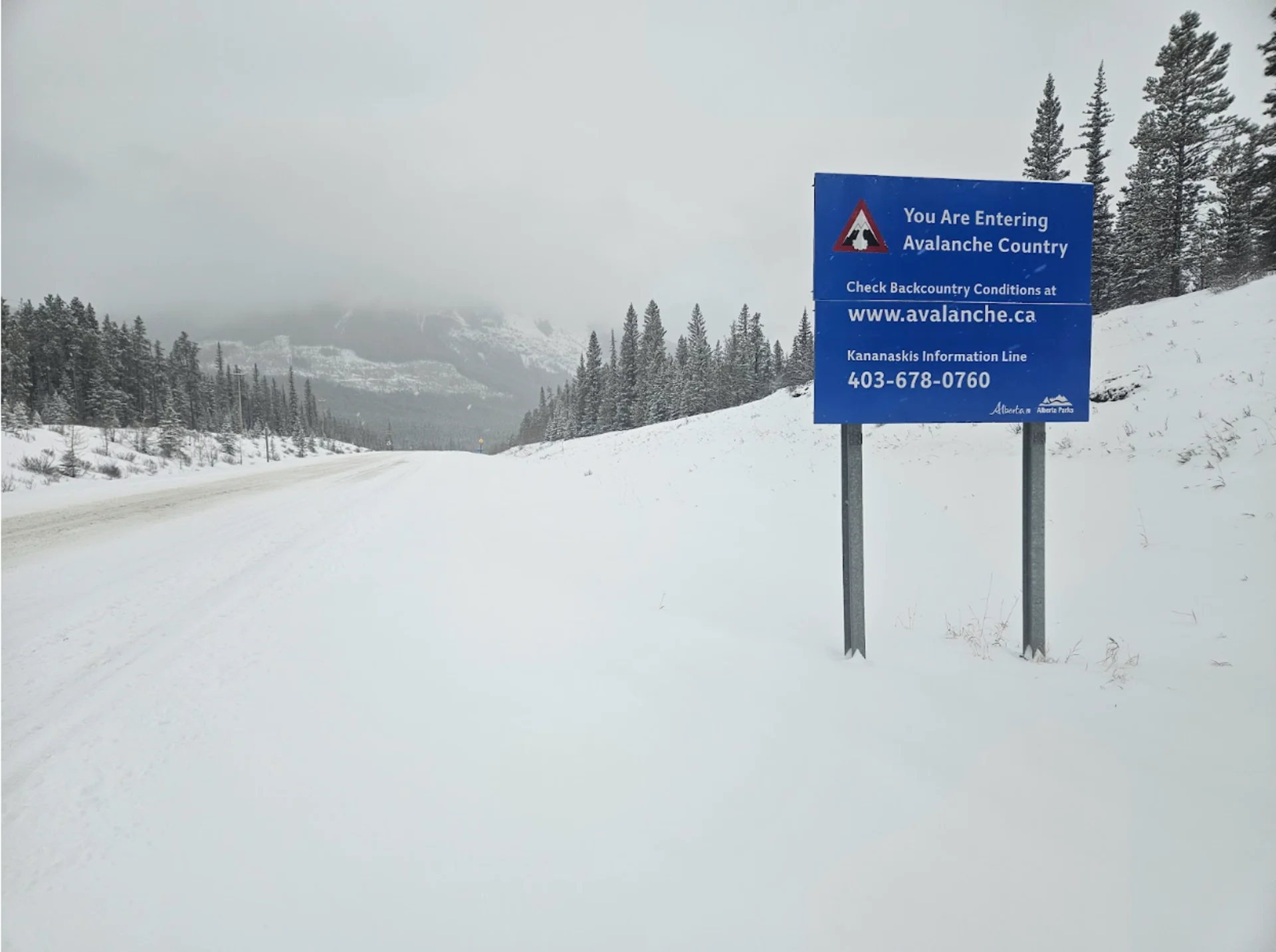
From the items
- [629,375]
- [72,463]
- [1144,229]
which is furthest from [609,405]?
[72,463]

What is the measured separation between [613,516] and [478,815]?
8.16 meters

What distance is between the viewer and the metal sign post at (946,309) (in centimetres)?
427

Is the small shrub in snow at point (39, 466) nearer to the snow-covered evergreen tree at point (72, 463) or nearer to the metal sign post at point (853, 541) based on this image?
the snow-covered evergreen tree at point (72, 463)

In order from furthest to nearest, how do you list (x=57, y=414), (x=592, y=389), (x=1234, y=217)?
(x=592, y=389)
(x=57, y=414)
(x=1234, y=217)

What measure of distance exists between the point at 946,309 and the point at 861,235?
0.96 m

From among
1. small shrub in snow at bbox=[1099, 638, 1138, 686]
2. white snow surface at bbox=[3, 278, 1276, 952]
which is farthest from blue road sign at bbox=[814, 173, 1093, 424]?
white snow surface at bbox=[3, 278, 1276, 952]

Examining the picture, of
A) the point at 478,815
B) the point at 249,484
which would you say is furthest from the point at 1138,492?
the point at 249,484

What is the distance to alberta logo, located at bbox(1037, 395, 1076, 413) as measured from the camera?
14.8ft

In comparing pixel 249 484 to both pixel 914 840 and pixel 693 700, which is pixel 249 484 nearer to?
pixel 693 700

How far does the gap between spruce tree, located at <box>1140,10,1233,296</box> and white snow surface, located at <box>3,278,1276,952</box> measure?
33.0 m

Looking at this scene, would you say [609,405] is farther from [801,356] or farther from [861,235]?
[861,235]

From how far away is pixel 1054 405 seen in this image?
4520 mm

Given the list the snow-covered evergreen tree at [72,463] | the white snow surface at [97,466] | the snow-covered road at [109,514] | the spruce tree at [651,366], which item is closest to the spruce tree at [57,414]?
the white snow surface at [97,466]

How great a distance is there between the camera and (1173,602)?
17.2 feet
